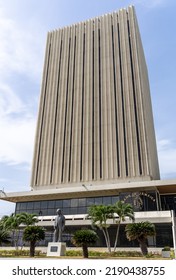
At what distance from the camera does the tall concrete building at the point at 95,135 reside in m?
52.7

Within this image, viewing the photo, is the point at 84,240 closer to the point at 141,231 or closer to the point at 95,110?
the point at 141,231

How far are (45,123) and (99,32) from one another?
33124 mm

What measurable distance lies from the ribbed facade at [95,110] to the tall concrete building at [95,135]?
24 cm

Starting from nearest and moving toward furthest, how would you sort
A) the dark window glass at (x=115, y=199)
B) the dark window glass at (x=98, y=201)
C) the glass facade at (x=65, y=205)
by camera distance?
the dark window glass at (x=115, y=199), the glass facade at (x=65, y=205), the dark window glass at (x=98, y=201)

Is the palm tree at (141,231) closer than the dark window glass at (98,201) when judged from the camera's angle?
Yes

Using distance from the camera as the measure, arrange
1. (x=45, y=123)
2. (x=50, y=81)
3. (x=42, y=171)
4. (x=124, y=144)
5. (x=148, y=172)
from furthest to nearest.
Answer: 1. (x=50, y=81)
2. (x=45, y=123)
3. (x=42, y=171)
4. (x=124, y=144)
5. (x=148, y=172)

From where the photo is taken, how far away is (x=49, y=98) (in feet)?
251

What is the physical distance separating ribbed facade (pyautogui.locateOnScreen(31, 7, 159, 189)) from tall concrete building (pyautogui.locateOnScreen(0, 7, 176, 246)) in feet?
0.80

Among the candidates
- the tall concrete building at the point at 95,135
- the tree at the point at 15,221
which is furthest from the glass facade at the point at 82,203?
the tree at the point at 15,221

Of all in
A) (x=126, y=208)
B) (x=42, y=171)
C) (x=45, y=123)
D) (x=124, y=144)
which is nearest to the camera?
(x=126, y=208)

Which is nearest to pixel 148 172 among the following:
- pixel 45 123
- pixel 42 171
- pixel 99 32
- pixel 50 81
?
pixel 42 171

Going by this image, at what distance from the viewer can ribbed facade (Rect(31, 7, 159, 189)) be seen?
6128 centimetres

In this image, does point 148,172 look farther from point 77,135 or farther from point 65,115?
point 65,115

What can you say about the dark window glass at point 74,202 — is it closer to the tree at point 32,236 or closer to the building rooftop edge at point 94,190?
the building rooftop edge at point 94,190
